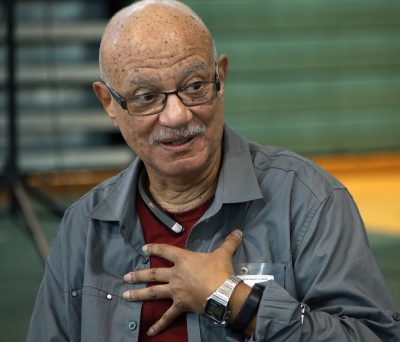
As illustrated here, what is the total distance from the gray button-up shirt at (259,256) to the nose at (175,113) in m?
0.19

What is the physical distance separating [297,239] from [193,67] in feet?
1.51

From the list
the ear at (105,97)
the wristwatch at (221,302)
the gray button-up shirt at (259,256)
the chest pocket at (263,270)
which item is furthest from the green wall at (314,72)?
the wristwatch at (221,302)

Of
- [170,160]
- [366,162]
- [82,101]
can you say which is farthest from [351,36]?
[170,160]

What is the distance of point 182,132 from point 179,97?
81 mm

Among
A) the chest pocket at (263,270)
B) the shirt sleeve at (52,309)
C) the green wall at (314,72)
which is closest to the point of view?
the chest pocket at (263,270)

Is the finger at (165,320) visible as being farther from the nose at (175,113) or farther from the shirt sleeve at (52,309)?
the nose at (175,113)

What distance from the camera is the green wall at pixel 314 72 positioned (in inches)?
280

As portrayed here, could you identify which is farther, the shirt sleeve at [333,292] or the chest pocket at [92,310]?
the chest pocket at [92,310]

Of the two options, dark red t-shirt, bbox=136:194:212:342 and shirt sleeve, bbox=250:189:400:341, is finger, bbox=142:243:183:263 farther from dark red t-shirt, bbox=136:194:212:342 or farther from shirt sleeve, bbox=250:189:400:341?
shirt sleeve, bbox=250:189:400:341

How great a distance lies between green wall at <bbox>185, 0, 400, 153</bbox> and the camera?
711cm

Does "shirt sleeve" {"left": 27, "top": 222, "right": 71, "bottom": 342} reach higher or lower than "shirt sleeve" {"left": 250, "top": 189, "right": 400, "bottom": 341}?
lower

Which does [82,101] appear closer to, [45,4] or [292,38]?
[45,4]

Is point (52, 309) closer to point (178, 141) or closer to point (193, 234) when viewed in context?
point (193, 234)

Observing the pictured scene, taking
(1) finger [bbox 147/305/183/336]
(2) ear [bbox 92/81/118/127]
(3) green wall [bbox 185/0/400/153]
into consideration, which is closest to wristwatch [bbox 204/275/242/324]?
(1) finger [bbox 147/305/183/336]
